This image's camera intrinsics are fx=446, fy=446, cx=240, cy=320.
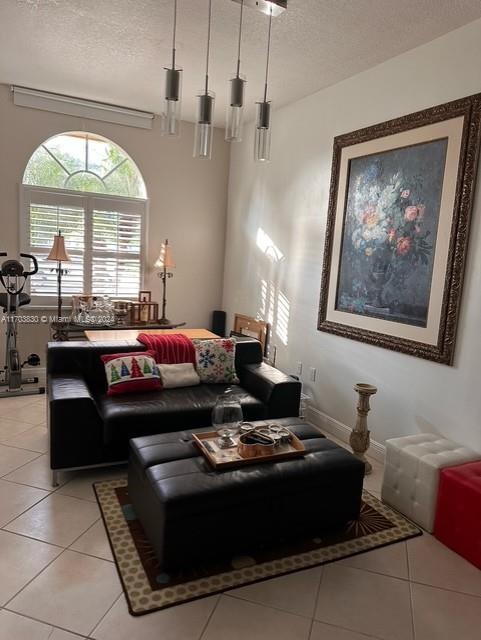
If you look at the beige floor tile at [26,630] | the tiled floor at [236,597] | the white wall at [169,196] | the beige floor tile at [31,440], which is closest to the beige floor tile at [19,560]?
the tiled floor at [236,597]

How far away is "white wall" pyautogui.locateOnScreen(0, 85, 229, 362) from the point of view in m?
4.53

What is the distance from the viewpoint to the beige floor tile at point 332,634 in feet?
5.88

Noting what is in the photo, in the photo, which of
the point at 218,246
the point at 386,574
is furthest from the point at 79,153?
the point at 386,574

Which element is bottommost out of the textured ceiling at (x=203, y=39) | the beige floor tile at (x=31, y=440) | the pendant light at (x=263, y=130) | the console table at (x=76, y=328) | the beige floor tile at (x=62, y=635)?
the beige floor tile at (x=62, y=635)

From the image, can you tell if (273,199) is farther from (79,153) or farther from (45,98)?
(45,98)

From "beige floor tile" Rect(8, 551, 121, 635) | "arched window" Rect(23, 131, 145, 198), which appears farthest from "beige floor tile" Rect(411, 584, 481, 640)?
"arched window" Rect(23, 131, 145, 198)

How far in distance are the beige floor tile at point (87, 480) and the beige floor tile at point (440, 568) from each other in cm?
182

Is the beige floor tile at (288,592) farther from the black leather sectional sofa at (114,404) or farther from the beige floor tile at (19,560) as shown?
the black leather sectional sofa at (114,404)

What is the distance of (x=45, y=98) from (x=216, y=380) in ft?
11.0

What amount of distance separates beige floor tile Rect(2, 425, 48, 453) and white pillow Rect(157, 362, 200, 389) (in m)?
1.00

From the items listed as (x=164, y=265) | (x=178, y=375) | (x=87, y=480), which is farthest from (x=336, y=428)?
(x=164, y=265)

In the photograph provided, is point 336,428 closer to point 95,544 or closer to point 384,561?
point 384,561

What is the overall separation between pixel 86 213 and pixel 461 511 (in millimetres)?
4427

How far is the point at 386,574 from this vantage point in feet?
7.13
